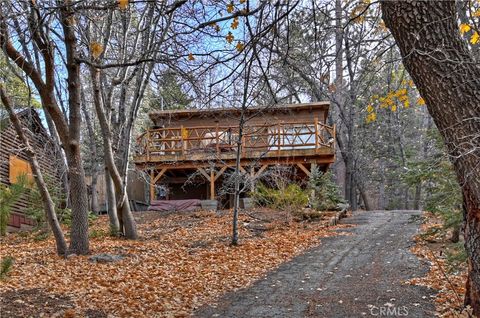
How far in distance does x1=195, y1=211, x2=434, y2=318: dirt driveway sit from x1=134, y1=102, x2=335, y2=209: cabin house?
19.9 ft

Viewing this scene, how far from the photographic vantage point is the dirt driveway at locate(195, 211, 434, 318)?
15.3 feet

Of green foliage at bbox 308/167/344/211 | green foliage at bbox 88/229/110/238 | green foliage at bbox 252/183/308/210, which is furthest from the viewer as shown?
green foliage at bbox 308/167/344/211

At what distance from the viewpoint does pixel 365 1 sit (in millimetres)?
4324

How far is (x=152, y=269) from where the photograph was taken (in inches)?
275

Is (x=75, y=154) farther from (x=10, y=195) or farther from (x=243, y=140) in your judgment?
(x=243, y=140)

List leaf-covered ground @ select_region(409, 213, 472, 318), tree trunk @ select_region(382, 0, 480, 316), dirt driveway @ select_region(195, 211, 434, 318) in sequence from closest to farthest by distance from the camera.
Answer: tree trunk @ select_region(382, 0, 480, 316) → leaf-covered ground @ select_region(409, 213, 472, 318) → dirt driveway @ select_region(195, 211, 434, 318)

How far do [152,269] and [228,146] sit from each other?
29.2 ft

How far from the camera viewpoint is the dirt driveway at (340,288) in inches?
184

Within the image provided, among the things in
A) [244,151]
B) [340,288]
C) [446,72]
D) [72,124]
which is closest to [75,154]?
[72,124]

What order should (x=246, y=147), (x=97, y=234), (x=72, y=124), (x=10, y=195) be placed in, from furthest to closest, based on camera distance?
1. (x=246, y=147)
2. (x=97, y=234)
3. (x=72, y=124)
4. (x=10, y=195)

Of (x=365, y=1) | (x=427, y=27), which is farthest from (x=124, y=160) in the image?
(x=427, y=27)

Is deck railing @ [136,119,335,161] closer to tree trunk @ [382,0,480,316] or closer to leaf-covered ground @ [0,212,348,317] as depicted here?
leaf-covered ground @ [0,212,348,317]

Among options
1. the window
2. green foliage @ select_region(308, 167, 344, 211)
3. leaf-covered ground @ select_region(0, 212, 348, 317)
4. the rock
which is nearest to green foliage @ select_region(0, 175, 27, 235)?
leaf-covered ground @ select_region(0, 212, 348, 317)

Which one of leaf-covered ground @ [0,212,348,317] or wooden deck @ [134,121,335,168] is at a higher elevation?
wooden deck @ [134,121,335,168]
